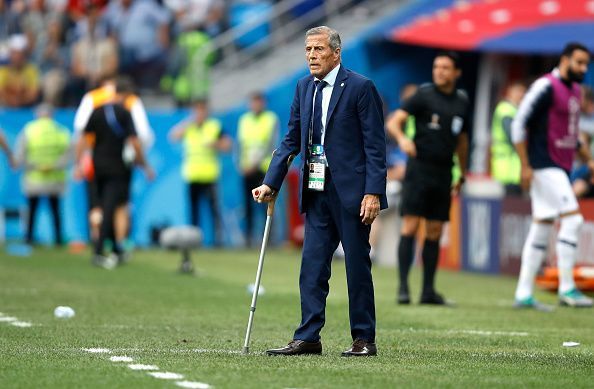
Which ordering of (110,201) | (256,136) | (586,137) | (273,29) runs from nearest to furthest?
(586,137) → (110,201) → (256,136) → (273,29)

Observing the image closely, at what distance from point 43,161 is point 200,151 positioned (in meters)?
2.68

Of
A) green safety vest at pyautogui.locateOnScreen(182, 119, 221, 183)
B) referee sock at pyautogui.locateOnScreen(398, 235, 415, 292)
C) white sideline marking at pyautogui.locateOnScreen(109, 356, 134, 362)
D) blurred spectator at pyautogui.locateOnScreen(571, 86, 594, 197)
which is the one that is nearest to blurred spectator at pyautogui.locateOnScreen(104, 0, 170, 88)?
green safety vest at pyautogui.locateOnScreen(182, 119, 221, 183)

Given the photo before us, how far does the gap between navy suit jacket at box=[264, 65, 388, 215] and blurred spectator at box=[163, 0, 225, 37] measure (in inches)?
718

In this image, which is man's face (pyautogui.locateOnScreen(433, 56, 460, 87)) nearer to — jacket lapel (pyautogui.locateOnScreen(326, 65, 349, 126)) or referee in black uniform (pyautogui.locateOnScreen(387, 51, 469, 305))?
referee in black uniform (pyautogui.locateOnScreen(387, 51, 469, 305))

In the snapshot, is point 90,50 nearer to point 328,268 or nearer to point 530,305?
point 530,305

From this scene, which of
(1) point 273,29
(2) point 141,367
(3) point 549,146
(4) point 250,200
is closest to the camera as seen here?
(2) point 141,367

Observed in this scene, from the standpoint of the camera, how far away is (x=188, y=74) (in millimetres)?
27594

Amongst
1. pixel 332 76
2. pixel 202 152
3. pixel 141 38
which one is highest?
pixel 141 38

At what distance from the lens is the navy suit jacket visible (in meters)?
9.97

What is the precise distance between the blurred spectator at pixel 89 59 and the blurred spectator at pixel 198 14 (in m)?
1.55

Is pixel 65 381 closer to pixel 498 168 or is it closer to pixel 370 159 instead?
pixel 370 159

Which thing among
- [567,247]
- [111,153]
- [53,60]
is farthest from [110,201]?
[567,247]

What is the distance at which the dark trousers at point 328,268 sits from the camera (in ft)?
33.0

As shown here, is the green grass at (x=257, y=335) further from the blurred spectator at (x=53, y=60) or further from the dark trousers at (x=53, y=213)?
the blurred spectator at (x=53, y=60)
